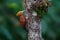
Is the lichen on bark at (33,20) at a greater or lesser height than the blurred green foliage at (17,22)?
greater

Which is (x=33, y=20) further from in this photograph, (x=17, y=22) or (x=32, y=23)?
(x=17, y=22)

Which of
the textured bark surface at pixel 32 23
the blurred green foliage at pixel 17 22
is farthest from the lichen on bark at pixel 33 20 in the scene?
the blurred green foliage at pixel 17 22

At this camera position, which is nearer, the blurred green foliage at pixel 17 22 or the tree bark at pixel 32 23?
the tree bark at pixel 32 23

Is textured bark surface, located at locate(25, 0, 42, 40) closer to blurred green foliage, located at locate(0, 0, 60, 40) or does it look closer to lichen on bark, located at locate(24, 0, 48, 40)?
lichen on bark, located at locate(24, 0, 48, 40)

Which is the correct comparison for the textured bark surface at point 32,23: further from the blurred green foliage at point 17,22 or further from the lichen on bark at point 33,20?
the blurred green foliage at point 17,22

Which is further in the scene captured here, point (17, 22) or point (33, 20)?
point (17, 22)

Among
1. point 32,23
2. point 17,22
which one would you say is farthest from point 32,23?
point 17,22

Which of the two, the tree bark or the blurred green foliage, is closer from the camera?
the tree bark

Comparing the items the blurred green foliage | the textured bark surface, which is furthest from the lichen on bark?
the blurred green foliage
